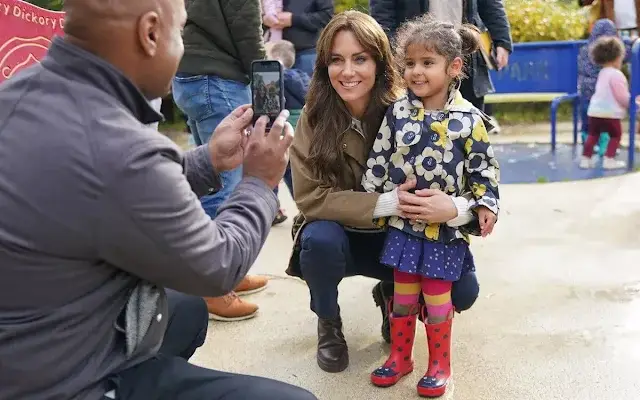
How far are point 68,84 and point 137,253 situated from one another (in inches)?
13.5

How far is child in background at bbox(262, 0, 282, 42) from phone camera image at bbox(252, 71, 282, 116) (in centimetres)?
295

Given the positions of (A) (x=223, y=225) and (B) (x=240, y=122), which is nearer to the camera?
(A) (x=223, y=225)

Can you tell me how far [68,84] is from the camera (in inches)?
54.8

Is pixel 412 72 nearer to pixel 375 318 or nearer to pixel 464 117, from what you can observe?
pixel 464 117

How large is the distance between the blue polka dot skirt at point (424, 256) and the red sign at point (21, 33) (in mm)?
1765

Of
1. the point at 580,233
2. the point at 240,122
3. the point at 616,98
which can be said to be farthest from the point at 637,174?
the point at 240,122

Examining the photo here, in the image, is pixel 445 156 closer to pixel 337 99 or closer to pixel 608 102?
pixel 337 99

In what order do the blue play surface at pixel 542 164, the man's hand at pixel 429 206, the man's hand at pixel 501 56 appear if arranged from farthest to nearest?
the blue play surface at pixel 542 164, the man's hand at pixel 501 56, the man's hand at pixel 429 206

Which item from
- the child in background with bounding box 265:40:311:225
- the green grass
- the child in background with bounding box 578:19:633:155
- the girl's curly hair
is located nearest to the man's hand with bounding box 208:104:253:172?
the girl's curly hair

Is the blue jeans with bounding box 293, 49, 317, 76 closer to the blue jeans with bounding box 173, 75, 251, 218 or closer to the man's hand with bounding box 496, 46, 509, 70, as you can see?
the man's hand with bounding box 496, 46, 509, 70

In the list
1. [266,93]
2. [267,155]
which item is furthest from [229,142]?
[267,155]

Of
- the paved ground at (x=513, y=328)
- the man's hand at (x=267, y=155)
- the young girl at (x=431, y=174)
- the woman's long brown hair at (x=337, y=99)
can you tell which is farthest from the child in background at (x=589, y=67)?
the man's hand at (x=267, y=155)

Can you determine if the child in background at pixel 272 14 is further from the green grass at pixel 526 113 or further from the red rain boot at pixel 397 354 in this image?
the green grass at pixel 526 113

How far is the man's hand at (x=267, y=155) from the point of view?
167 centimetres
